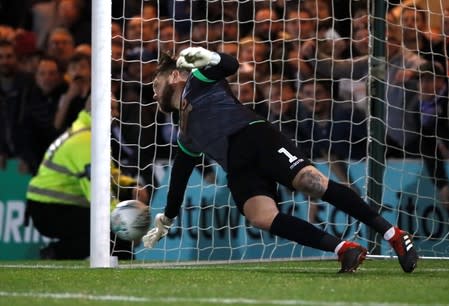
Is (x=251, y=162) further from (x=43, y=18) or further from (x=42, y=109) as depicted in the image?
(x=43, y=18)

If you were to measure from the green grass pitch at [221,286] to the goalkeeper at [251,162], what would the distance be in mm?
236

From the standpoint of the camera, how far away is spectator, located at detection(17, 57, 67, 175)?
12633mm

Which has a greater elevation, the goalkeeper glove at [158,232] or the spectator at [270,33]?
the spectator at [270,33]

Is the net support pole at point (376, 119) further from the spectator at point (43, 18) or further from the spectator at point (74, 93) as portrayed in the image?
the spectator at point (43, 18)

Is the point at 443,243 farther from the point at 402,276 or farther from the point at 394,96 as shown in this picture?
the point at 402,276

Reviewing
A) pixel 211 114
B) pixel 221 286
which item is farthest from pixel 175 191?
pixel 221 286

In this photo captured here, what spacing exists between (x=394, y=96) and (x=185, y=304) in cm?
539

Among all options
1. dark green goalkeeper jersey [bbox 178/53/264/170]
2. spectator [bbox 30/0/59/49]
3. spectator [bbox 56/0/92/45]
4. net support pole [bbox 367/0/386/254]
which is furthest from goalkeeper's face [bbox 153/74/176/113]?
spectator [bbox 30/0/59/49]

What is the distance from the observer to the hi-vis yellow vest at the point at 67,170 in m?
11.6

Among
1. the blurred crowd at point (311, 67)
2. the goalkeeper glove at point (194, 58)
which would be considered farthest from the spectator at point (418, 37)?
the goalkeeper glove at point (194, 58)

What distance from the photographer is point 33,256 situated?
1211 centimetres

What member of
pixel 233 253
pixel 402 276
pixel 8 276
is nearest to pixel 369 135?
pixel 233 253

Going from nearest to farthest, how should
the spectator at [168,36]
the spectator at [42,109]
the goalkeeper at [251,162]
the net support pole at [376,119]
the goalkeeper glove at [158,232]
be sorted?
1. the goalkeeper at [251,162]
2. the goalkeeper glove at [158,232]
3. the net support pole at [376,119]
4. the spectator at [168,36]
5. the spectator at [42,109]

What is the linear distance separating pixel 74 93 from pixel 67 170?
1103 mm
